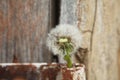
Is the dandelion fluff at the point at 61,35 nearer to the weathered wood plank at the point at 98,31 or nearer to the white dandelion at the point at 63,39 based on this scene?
the white dandelion at the point at 63,39

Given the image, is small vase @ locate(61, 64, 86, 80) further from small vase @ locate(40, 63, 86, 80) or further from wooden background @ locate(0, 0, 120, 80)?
wooden background @ locate(0, 0, 120, 80)

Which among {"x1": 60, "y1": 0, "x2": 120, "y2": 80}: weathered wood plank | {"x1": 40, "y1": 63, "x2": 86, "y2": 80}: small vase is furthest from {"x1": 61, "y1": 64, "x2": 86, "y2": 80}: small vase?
{"x1": 60, "y1": 0, "x2": 120, "y2": 80}: weathered wood plank

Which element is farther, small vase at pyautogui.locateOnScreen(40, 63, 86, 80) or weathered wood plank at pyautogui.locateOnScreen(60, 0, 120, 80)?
weathered wood plank at pyautogui.locateOnScreen(60, 0, 120, 80)

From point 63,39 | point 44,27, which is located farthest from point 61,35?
point 44,27

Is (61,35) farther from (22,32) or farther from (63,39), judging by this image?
(22,32)

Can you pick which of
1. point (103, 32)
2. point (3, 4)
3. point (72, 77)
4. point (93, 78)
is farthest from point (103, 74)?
point (3, 4)

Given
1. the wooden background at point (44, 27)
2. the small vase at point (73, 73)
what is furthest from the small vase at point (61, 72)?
the wooden background at point (44, 27)

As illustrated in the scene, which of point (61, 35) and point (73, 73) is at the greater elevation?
point (61, 35)
